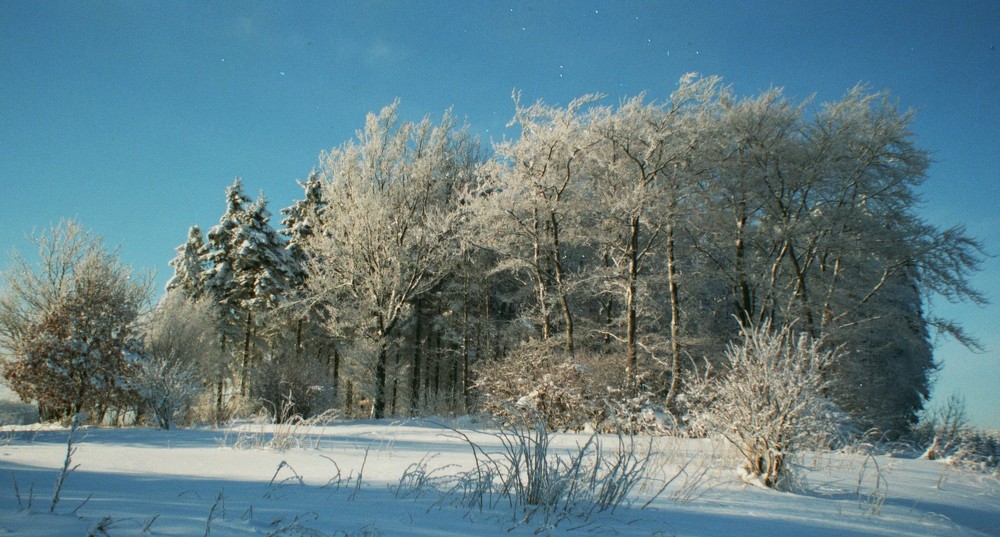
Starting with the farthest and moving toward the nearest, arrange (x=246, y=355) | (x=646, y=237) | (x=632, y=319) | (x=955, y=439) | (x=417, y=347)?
(x=417, y=347)
(x=246, y=355)
(x=646, y=237)
(x=632, y=319)
(x=955, y=439)

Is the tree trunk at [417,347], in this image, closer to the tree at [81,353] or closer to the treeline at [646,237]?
the treeline at [646,237]

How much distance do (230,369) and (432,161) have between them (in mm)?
15069

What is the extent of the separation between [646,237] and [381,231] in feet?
30.7

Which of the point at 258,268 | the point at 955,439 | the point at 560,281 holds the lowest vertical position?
the point at 955,439

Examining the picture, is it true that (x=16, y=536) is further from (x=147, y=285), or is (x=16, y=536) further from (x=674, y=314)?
(x=147, y=285)

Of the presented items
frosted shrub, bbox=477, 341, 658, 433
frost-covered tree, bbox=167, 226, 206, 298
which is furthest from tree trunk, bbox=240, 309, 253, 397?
frosted shrub, bbox=477, 341, 658, 433

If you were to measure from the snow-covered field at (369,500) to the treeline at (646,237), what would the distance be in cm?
674

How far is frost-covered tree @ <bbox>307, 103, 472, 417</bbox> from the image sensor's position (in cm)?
1902

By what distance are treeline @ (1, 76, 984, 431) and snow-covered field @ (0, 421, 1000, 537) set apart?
6.74 m

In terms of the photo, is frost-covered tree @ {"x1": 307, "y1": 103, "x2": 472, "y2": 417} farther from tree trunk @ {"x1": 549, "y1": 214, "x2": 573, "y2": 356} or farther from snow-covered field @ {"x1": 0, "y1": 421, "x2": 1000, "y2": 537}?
snow-covered field @ {"x1": 0, "y1": 421, "x2": 1000, "y2": 537}

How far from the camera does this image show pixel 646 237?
19000mm

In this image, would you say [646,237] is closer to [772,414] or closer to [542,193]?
[542,193]

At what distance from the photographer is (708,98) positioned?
16031 millimetres

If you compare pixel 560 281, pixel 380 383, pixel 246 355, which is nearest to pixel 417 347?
pixel 380 383
